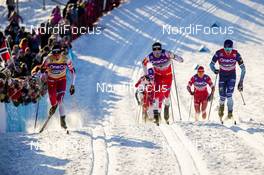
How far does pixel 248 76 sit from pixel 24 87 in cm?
771

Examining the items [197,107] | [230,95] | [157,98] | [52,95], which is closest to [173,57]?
[157,98]

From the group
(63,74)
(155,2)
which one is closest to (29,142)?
(63,74)

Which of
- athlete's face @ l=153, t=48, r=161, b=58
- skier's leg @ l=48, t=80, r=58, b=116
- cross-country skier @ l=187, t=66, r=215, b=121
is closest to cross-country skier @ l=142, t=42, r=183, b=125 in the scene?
athlete's face @ l=153, t=48, r=161, b=58

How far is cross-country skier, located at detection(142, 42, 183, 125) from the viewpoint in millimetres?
13492

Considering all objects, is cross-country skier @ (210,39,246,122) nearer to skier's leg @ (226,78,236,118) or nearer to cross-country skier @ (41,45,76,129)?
skier's leg @ (226,78,236,118)
